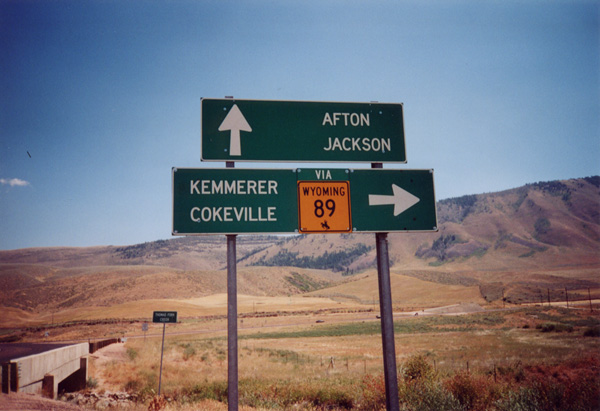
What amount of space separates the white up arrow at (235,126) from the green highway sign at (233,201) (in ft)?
0.93

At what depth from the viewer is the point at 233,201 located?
4750 mm

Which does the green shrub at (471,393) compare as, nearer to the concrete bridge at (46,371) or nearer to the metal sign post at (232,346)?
the metal sign post at (232,346)

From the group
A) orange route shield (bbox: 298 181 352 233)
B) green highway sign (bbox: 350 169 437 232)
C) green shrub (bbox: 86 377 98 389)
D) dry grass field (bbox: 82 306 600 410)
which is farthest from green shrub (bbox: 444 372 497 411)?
green shrub (bbox: 86 377 98 389)

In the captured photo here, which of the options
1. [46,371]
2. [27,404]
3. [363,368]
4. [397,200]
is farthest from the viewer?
[363,368]

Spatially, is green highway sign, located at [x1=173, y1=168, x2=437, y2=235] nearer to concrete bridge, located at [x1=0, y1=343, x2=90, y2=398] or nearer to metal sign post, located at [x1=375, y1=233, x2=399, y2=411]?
metal sign post, located at [x1=375, y1=233, x2=399, y2=411]

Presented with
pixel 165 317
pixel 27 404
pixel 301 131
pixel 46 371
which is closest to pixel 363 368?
pixel 165 317

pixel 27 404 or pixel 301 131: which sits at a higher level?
pixel 301 131

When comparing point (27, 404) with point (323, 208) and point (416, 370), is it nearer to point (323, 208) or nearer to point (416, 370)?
point (323, 208)

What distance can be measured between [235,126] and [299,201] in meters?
1.24

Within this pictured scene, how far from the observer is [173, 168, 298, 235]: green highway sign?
4629 millimetres

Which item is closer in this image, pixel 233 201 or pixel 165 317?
pixel 233 201

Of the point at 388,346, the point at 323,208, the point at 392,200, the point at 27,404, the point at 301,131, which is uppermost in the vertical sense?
the point at 301,131

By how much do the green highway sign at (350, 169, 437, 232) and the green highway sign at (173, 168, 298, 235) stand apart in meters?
0.83

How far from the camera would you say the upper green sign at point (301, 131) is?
4910 mm
